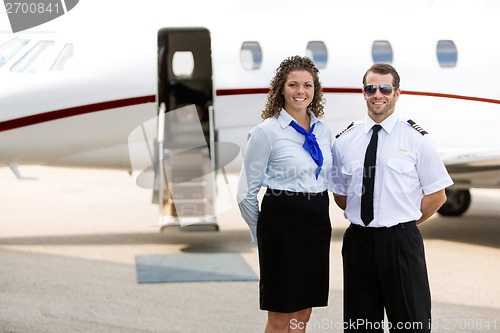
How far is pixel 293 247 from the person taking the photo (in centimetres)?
379

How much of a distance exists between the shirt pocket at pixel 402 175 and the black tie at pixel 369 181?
0.29ft

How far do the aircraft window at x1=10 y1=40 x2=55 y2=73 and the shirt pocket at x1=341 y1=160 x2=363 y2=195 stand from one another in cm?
622

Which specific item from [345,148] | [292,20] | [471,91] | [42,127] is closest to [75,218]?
[42,127]

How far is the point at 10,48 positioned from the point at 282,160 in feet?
21.7

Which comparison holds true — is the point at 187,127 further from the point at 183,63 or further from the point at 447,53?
the point at 447,53

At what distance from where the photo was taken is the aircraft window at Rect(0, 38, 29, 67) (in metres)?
9.35

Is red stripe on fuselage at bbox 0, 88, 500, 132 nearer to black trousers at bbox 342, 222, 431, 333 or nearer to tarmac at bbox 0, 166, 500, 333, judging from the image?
tarmac at bbox 0, 166, 500, 333

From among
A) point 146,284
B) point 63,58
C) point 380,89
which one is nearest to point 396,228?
point 380,89

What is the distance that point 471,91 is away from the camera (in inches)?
392

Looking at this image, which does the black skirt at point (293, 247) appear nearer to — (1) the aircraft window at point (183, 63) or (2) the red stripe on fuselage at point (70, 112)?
(2) the red stripe on fuselage at point (70, 112)

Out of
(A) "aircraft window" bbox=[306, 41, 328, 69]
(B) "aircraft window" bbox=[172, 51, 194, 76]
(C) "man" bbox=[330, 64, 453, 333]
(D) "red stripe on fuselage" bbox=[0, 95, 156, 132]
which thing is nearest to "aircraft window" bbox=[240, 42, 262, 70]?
(A) "aircraft window" bbox=[306, 41, 328, 69]

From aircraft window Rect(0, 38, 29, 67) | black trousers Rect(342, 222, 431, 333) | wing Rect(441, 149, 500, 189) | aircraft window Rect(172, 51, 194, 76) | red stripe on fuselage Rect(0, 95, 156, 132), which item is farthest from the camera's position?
aircraft window Rect(172, 51, 194, 76)

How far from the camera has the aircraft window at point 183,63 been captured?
11047mm

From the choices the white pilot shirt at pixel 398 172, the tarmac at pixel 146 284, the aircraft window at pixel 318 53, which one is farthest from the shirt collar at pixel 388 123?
the aircraft window at pixel 318 53
